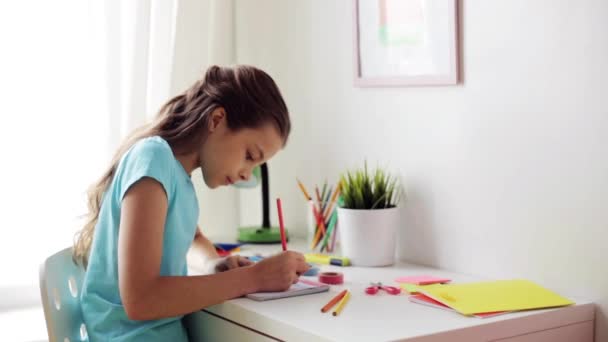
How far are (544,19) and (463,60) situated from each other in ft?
0.70

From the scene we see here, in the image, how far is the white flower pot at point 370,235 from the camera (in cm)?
181

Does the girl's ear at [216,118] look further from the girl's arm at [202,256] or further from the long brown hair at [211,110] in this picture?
the girl's arm at [202,256]

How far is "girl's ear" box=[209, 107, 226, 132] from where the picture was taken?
1.57m

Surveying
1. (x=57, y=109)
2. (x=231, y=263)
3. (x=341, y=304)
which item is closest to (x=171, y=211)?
(x=231, y=263)

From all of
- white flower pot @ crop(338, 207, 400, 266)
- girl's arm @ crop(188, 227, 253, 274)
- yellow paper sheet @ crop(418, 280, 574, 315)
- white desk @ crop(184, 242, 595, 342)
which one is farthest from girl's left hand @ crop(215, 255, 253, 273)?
yellow paper sheet @ crop(418, 280, 574, 315)

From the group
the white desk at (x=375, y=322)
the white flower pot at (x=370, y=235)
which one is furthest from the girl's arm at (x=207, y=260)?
the white flower pot at (x=370, y=235)

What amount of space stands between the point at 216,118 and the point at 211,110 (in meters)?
0.02

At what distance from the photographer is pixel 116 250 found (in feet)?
5.03

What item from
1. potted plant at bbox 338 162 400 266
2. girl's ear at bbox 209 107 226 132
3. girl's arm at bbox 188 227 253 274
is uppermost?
girl's ear at bbox 209 107 226 132

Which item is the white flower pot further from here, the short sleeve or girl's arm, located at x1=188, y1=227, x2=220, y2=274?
the short sleeve

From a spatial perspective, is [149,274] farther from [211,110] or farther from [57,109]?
[57,109]

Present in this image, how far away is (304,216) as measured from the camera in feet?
7.32

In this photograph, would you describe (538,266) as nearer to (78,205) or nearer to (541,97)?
(541,97)

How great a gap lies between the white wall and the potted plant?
0.07 meters
